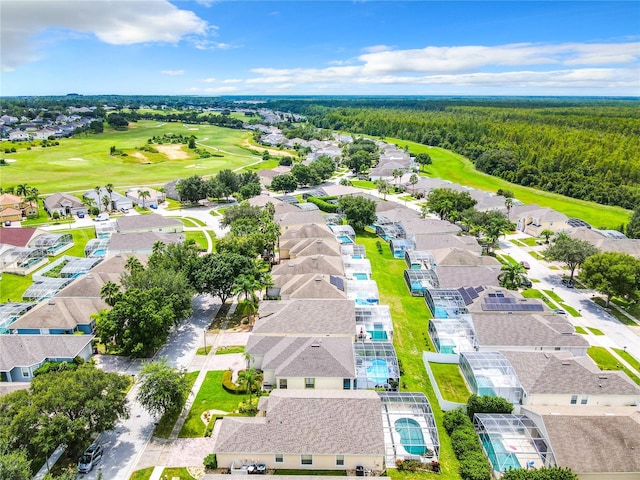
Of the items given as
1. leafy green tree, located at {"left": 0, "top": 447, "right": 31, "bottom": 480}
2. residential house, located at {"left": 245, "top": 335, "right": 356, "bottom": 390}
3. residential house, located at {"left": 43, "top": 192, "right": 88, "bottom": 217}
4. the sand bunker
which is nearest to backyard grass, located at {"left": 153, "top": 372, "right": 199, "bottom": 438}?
residential house, located at {"left": 245, "top": 335, "right": 356, "bottom": 390}

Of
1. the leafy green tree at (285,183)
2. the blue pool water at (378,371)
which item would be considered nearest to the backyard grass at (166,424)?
the blue pool water at (378,371)

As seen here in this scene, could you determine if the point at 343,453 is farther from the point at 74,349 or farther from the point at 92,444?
the point at 74,349

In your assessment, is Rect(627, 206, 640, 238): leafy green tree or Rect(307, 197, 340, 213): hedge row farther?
Rect(307, 197, 340, 213): hedge row

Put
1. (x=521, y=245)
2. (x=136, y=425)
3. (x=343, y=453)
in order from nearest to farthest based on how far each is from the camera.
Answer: (x=343, y=453) → (x=136, y=425) → (x=521, y=245)

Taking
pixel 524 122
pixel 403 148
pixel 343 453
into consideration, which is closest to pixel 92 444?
pixel 343 453

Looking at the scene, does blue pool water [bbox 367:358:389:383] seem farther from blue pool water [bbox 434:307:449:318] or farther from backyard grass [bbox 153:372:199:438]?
backyard grass [bbox 153:372:199:438]

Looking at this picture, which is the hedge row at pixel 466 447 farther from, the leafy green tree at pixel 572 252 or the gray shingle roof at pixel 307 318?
the leafy green tree at pixel 572 252
